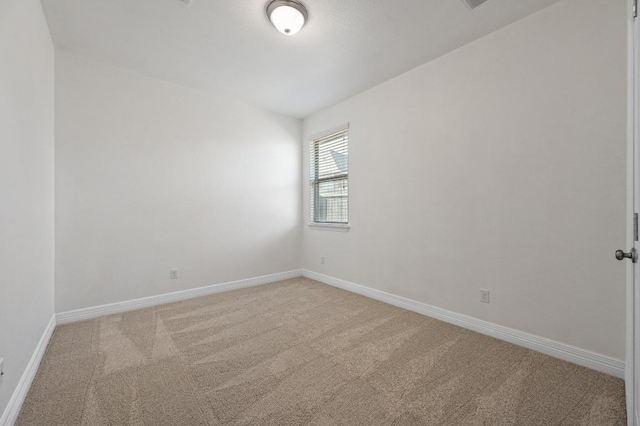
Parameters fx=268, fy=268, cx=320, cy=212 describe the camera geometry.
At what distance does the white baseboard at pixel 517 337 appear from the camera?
1783 millimetres

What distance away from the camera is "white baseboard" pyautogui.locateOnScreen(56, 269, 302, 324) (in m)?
2.63

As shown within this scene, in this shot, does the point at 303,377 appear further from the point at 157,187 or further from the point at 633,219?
the point at 157,187

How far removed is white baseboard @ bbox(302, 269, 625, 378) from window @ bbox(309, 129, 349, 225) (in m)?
1.21

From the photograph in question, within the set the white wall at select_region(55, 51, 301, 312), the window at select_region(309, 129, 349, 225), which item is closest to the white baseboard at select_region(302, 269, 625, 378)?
the window at select_region(309, 129, 349, 225)

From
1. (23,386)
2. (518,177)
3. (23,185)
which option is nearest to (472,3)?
(518,177)

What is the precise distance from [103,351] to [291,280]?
2429 mm

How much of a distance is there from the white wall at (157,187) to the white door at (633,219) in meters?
3.59

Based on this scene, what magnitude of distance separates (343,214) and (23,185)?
308 cm

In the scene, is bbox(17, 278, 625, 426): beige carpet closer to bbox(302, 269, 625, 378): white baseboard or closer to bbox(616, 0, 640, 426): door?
bbox(302, 269, 625, 378): white baseboard

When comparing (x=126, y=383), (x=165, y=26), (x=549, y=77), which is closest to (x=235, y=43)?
(x=165, y=26)

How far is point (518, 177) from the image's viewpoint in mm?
2168

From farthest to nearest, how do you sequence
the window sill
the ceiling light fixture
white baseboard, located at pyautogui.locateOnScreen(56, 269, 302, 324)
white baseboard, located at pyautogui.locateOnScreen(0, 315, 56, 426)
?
the window sill, white baseboard, located at pyautogui.locateOnScreen(56, 269, 302, 324), the ceiling light fixture, white baseboard, located at pyautogui.locateOnScreen(0, 315, 56, 426)

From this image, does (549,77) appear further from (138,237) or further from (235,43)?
(138,237)

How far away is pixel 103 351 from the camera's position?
2076mm
